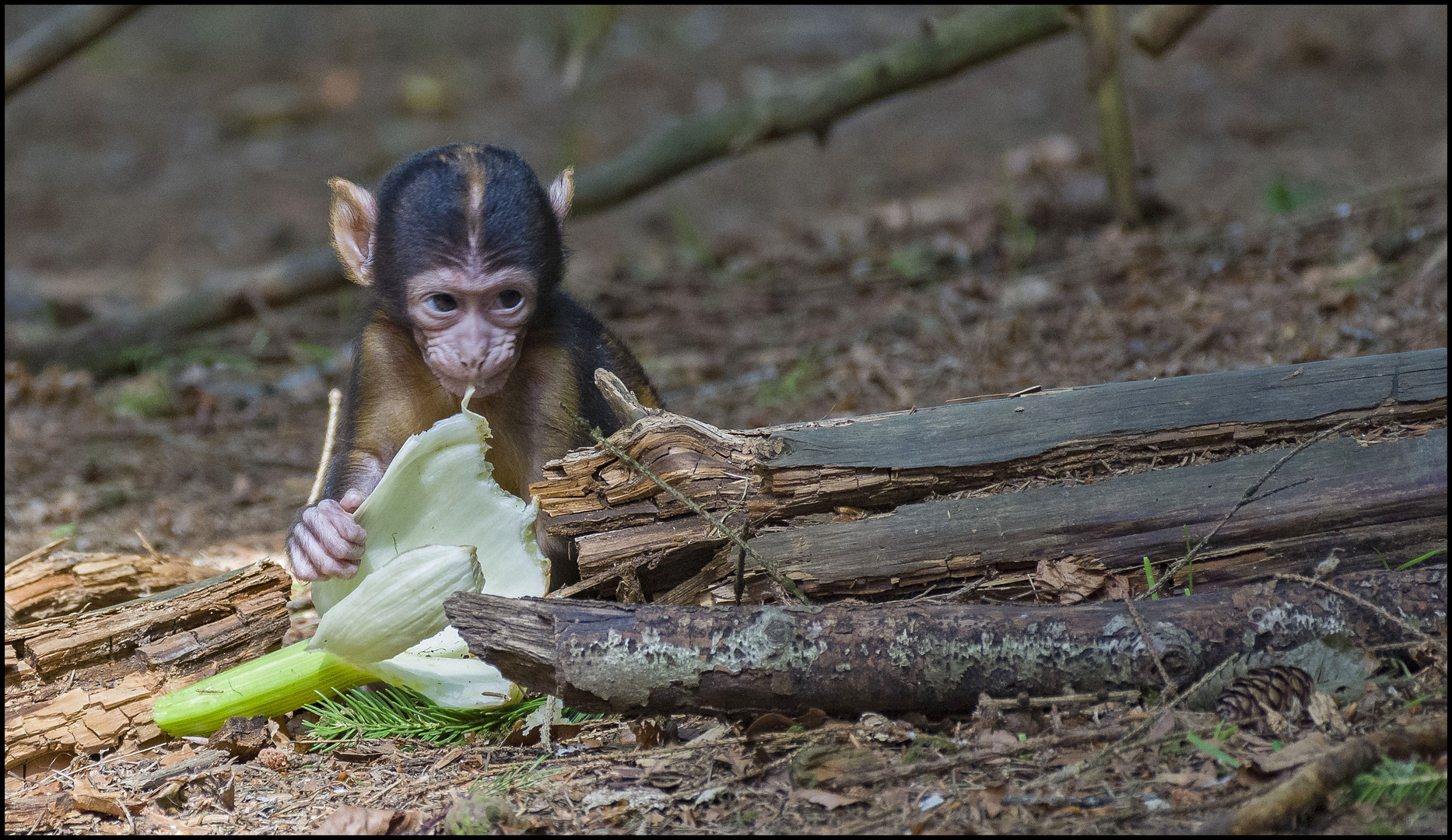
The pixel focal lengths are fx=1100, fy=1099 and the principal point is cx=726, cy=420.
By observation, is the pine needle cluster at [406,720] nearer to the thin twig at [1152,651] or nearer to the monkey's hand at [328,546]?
the monkey's hand at [328,546]

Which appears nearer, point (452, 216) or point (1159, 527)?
point (1159, 527)

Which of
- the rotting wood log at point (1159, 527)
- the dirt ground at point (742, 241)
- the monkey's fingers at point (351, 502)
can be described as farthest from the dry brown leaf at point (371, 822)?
the monkey's fingers at point (351, 502)

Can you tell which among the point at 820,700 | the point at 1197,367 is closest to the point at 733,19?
the point at 1197,367

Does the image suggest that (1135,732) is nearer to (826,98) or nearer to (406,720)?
(406,720)

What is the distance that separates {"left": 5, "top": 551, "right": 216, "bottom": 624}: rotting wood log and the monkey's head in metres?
1.33

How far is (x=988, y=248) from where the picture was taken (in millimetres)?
8336

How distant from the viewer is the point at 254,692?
3381mm

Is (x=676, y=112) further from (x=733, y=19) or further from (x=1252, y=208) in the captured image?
(x=1252, y=208)

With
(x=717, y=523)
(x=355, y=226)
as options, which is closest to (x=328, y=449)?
(x=355, y=226)

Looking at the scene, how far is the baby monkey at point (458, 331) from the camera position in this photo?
12.3 feet

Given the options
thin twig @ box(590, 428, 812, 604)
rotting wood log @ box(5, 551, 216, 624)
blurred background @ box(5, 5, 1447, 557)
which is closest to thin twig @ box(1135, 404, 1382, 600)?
thin twig @ box(590, 428, 812, 604)

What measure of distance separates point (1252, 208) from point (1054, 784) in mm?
7778

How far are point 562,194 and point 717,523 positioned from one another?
1.84 metres

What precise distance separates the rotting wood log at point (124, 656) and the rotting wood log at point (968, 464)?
3.94 feet
